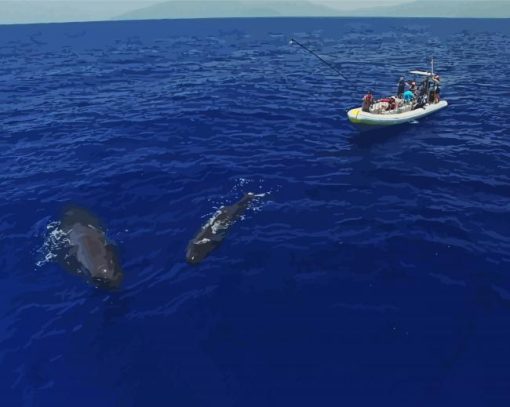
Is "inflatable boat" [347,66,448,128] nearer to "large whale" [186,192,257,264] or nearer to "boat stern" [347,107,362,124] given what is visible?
"boat stern" [347,107,362,124]

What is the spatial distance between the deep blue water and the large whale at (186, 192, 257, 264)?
1.67ft

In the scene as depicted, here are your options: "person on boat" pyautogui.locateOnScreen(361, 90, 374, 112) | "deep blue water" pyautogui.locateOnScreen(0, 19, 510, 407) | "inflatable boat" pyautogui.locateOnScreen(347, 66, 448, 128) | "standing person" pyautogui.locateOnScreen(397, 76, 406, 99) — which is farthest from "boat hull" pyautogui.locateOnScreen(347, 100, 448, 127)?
"standing person" pyautogui.locateOnScreen(397, 76, 406, 99)

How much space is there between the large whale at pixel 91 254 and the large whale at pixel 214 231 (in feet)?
10.6

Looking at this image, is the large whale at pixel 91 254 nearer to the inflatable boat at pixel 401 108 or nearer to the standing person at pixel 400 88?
the inflatable boat at pixel 401 108

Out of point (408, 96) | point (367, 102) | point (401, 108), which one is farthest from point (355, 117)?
point (408, 96)

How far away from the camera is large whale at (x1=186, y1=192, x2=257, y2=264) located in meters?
18.5

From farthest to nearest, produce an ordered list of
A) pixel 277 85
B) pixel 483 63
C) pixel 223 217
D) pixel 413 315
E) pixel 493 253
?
pixel 483 63
pixel 277 85
pixel 223 217
pixel 493 253
pixel 413 315

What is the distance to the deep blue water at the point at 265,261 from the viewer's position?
13.2 m

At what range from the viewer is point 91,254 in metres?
17.9

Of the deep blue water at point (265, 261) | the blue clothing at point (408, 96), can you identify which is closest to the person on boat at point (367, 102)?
the deep blue water at point (265, 261)

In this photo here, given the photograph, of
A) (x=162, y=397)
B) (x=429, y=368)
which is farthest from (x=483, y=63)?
(x=162, y=397)

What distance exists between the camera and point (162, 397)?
12680 millimetres

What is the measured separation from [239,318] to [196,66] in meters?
52.6

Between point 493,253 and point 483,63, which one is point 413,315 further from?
point 483,63
